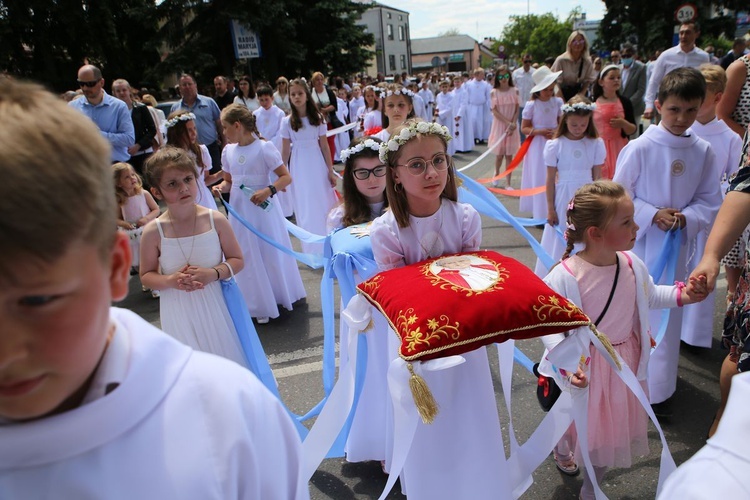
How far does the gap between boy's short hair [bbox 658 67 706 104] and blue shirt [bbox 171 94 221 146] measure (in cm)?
573

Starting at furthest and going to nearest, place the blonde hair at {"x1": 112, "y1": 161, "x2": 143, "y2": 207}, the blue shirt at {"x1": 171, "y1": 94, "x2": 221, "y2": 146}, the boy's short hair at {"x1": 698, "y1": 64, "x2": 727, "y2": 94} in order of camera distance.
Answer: the blue shirt at {"x1": 171, "y1": 94, "x2": 221, "y2": 146}
the blonde hair at {"x1": 112, "y1": 161, "x2": 143, "y2": 207}
the boy's short hair at {"x1": 698, "y1": 64, "x2": 727, "y2": 94}

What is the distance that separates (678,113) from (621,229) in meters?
1.25

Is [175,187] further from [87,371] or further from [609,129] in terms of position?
[609,129]

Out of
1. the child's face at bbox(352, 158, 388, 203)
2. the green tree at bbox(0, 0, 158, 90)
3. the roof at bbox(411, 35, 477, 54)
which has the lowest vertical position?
the child's face at bbox(352, 158, 388, 203)

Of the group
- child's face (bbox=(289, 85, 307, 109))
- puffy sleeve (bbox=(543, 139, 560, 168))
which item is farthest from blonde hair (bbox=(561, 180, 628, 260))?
child's face (bbox=(289, 85, 307, 109))

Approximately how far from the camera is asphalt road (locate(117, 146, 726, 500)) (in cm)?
291

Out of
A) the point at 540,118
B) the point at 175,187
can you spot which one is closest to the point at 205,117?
the point at 540,118

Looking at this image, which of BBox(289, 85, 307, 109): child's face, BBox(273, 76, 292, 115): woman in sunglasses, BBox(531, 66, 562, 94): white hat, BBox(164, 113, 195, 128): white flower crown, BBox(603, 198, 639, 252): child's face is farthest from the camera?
BBox(273, 76, 292, 115): woman in sunglasses

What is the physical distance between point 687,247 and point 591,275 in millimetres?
1308

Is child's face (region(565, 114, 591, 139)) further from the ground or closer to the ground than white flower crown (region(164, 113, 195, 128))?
closer to the ground

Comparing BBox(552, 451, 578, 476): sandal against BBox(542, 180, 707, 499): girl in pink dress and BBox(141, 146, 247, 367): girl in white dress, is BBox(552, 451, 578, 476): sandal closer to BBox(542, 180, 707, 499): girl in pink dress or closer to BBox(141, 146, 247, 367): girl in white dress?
BBox(542, 180, 707, 499): girl in pink dress

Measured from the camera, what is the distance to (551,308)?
2.07 metres

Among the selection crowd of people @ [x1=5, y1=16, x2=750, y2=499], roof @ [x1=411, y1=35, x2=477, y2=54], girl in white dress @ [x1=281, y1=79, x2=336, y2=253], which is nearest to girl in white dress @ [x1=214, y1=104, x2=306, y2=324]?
crowd of people @ [x1=5, y1=16, x2=750, y2=499]

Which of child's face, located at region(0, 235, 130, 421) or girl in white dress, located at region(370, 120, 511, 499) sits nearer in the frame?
child's face, located at region(0, 235, 130, 421)
